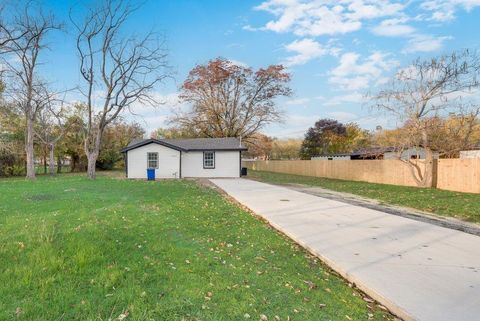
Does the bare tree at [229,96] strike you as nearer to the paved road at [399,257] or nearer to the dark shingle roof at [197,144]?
the dark shingle roof at [197,144]

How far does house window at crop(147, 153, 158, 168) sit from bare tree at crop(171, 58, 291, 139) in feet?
44.0

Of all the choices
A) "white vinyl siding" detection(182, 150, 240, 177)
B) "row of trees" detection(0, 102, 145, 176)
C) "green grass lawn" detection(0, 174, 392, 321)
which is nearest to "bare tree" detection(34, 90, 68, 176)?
"row of trees" detection(0, 102, 145, 176)

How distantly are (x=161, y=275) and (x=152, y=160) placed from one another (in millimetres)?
19760

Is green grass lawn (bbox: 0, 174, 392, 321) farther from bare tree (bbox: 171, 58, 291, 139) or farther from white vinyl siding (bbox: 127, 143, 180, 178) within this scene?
bare tree (bbox: 171, 58, 291, 139)

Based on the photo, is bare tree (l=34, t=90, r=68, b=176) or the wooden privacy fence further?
bare tree (l=34, t=90, r=68, b=176)

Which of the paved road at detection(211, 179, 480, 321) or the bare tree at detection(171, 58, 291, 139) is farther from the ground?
the bare tree at detection(171, 58, 291, 139)

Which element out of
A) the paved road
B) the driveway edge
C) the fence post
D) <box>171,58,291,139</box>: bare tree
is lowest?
the driveway edge

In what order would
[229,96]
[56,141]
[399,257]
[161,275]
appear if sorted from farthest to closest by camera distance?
[229,96], [56,141], [399,257], [161,275]

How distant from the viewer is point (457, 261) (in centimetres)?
437

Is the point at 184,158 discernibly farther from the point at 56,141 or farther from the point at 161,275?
the point at 161,275

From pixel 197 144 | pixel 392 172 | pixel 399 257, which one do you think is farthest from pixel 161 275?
pixel 197 144

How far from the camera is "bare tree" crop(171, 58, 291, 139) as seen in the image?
3397cm

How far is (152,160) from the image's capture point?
2262cm

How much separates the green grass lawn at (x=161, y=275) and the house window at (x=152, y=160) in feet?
53.3
